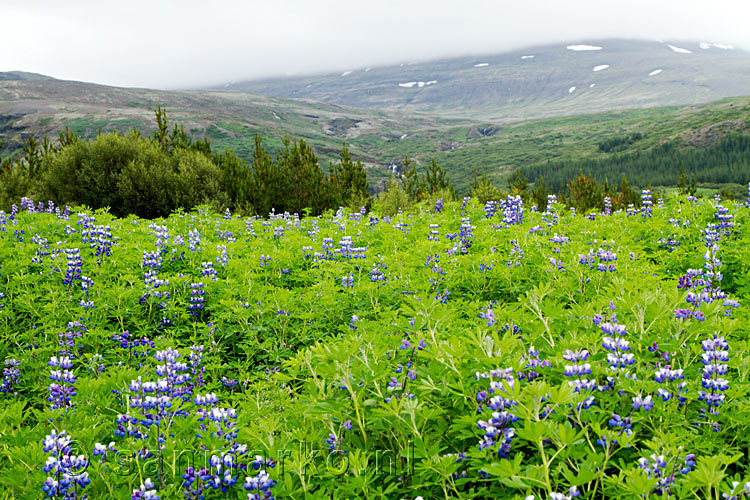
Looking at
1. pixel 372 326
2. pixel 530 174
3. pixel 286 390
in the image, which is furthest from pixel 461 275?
pixel 530 174

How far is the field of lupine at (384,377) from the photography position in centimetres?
229

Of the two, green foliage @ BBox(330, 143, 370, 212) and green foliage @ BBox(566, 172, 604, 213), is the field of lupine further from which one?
green foliage @ BBox(566, 172, 604, 213)

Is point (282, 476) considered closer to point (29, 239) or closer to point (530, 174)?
point (29, 239)

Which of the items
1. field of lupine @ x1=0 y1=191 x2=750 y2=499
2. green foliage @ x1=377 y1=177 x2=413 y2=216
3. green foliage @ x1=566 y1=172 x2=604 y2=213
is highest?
field of lupine @ x1=0 y1=191 x2=750 y2=499

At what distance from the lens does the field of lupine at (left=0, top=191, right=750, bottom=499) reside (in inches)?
90.2

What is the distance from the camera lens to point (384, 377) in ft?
9.28

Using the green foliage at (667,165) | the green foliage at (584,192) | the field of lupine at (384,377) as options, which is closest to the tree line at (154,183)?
the field of lupine at (384,377)

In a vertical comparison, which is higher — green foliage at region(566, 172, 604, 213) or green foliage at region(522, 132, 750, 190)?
green foliage at region(566, 172, 604, 213)

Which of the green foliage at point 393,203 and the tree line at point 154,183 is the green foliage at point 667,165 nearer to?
the tree line at point 154,183

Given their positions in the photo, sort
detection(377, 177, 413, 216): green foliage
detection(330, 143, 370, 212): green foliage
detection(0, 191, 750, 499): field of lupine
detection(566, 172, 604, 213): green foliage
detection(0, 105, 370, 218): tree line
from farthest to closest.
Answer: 1. detection(566, 172, 604, 213): green foliage
2. detection(330, 143, 370, 212): green foliage
3. detection(377, 177, 413, 216): green foliage
4. detection(0, 105, 370, 218): tree line
5. detection(0, 191, 750, 499): field of lupine

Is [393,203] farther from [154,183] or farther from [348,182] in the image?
[154,183]

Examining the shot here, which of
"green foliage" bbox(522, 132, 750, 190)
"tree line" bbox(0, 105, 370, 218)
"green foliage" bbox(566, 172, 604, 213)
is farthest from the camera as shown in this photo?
"green foliage" bbox(522, 132, 750, 190)

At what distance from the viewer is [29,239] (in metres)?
8.62

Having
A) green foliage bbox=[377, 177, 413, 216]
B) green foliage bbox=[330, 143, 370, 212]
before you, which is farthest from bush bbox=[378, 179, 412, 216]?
green foliage bbox=[330, 143, 370, 212]
